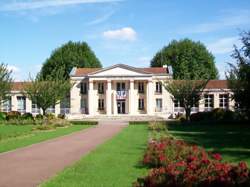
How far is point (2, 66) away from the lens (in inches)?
2112

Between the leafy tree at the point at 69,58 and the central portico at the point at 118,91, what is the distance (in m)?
6.45

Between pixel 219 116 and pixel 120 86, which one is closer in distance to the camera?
pixel 219 116

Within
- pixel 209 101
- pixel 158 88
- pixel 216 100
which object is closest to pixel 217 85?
pixel 216 100

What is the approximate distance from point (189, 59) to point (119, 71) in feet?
50.1

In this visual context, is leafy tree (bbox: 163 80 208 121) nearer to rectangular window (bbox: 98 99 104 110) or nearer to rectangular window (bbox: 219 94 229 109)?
rectangular window (bbox: 219 94 229 109)

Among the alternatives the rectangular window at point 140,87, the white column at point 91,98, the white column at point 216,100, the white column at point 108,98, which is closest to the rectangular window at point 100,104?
the white column at point 108,98

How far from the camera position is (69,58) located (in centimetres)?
8475

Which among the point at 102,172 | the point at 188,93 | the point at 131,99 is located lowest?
the point at 102,172

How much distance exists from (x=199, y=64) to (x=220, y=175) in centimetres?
7834

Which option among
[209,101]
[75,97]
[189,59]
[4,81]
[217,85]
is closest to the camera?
[4,81]

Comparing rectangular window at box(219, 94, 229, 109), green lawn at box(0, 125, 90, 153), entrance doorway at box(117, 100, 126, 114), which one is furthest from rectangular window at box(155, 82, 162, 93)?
green lawn at box(0, 125, 90, 153)

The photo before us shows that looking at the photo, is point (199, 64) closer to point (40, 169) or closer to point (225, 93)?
point (225, 93)

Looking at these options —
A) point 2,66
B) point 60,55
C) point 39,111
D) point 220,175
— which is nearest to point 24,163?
point 220,175

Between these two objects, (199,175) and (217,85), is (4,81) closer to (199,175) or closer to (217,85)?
(217,85)
